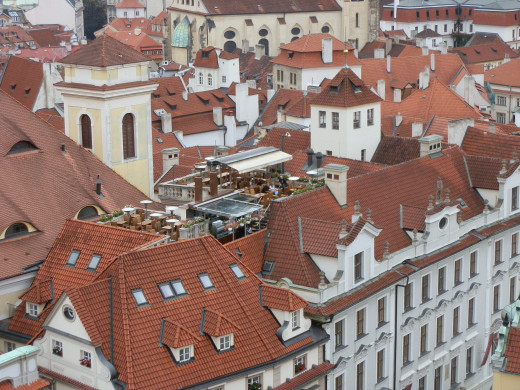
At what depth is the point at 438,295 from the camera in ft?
214

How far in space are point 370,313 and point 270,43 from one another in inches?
5640

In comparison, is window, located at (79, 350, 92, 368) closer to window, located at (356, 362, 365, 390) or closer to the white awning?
window, located at (356, 362, 365, 390)

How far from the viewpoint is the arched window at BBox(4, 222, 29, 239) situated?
5822 centimetres

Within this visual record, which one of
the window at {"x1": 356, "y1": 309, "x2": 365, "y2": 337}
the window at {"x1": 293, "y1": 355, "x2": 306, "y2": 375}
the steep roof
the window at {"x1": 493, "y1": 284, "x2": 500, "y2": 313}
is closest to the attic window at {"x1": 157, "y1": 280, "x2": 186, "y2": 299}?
the window at {"x1": 293, "y1": 355, "x2": 306, "y2": 375}

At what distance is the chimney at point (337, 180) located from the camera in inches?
2461

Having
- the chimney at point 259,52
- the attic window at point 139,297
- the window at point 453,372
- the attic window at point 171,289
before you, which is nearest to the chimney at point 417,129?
the window at point 453,372

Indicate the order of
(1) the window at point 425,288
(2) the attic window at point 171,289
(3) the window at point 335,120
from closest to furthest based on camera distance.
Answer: (2) the attic window at point 171,289, (1) the window at point 425,288, (3) the window at point 335,120

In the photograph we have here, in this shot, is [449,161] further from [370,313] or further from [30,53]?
[30,53]

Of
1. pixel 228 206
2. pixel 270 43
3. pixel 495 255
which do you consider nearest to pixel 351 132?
pixel 495 255

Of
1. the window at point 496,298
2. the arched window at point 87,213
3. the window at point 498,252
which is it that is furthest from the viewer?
the window at point 496,298

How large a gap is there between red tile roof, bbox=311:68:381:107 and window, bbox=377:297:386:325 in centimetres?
2003

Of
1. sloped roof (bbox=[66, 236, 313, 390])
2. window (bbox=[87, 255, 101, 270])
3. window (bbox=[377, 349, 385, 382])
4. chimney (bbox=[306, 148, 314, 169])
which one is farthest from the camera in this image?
chimney (bbox=[306, 148, 314, 169])

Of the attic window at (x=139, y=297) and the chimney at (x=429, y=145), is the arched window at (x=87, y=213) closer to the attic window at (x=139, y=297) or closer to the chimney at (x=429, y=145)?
the attic window at (x=139, y=297)

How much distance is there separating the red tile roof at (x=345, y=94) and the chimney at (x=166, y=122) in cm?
4238
